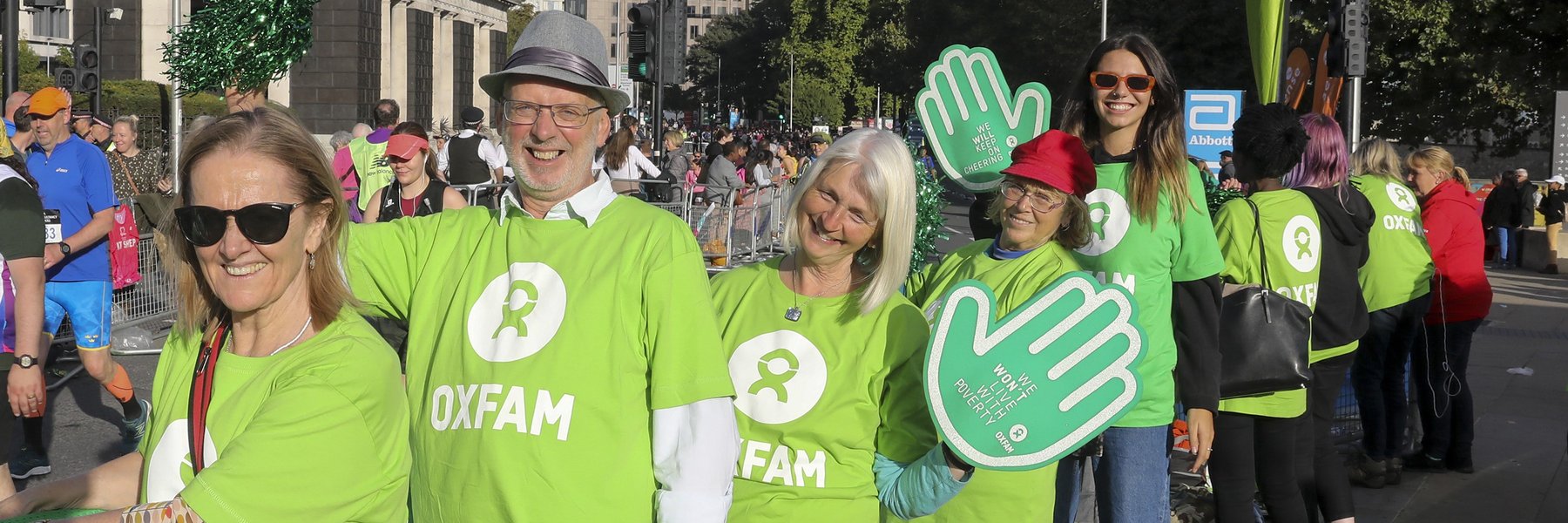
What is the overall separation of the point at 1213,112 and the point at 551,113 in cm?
1442

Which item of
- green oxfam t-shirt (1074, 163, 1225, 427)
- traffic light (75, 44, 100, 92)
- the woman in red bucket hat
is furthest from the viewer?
traffic light (75, 44, 100, 92)

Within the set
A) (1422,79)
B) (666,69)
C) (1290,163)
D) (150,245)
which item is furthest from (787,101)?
(1290,163)

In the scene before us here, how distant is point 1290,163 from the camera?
4883 millimetres

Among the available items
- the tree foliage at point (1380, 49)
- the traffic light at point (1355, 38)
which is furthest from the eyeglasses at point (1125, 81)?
the traffic light at point (1355, 38)

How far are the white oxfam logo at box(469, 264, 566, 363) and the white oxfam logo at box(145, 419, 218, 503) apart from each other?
55 cm

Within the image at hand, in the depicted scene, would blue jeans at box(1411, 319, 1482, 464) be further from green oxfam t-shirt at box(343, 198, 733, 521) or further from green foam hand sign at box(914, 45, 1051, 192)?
green oxfam t-shirt at box(343, 198, 733, 521)

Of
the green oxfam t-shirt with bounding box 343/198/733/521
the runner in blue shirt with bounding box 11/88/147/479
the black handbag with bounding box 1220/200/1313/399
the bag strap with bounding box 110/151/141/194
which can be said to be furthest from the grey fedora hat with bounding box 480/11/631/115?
the bag strap with bounding box 110/151/141/194

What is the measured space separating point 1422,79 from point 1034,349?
30.6 m

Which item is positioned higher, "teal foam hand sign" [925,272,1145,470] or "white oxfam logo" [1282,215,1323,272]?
"white oxfam logo" [1282,215,1323,272]

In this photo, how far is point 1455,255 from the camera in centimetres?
779

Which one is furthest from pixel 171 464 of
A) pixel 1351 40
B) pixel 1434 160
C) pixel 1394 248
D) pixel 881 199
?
pixel 1351 40

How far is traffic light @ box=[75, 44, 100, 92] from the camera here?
19.6m

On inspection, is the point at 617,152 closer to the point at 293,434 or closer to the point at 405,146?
the point at 405,146

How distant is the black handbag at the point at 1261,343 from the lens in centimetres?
467
